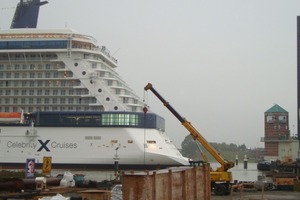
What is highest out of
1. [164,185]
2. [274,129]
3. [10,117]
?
[274,129]

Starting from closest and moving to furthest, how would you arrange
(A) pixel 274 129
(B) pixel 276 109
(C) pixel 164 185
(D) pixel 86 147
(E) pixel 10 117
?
(C) pixel 164 185 < (D) pixel 86 147 < (E) pixel 10 117 < (A) pixel 274 129 < (B) pixel 276 109

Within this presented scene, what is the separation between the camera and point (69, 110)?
44438mm

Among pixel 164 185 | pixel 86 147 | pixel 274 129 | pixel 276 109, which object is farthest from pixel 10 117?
pixel 276 109

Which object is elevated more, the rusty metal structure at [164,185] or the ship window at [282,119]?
the ship window at [282,119]

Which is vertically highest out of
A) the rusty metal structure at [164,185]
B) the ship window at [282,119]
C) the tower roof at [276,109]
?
the tower roof at [276,109]

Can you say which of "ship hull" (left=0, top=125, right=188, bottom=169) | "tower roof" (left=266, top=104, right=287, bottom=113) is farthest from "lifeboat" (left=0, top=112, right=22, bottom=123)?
"tower roof" (left=266, top=104, right=287, bottom=113)

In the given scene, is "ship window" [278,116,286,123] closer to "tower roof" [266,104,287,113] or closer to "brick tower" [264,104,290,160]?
"brick tower" [264,104,290,160]

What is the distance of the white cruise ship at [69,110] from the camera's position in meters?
42.1

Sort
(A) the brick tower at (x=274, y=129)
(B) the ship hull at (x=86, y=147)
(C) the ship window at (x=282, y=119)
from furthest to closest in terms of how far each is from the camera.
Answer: (C) the ship window at (x=282, y=119)
(A) the brick tower at (x=274, y=129)
(B) the ship hull at (x=86, y=147)

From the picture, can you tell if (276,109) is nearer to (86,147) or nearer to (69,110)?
(69,110)

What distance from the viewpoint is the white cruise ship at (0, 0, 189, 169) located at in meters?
42.1

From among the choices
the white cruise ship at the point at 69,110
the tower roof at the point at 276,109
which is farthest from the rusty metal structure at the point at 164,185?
the tower roof at the point at 276,109

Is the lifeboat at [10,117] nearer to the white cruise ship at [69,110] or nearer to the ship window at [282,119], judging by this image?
the white cruise ship at [69,110]

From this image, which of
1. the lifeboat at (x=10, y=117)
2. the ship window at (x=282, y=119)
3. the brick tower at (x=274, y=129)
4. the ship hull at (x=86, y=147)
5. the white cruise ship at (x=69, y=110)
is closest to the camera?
the ship hull at (x=86, y=147)
